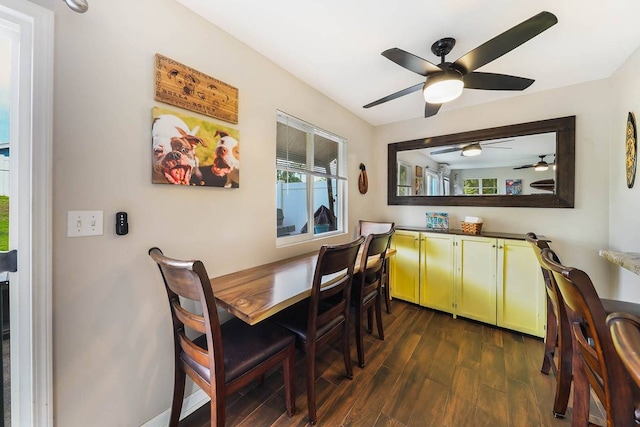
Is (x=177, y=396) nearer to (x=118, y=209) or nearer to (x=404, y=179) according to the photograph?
(x=118, y=209)

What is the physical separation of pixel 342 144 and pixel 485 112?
1717 millimetres

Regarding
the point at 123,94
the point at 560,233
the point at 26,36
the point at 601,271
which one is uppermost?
the point at 26,36

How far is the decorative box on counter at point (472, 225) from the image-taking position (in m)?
2.68

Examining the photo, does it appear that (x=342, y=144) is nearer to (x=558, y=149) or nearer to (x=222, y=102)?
(x=222, y=102)

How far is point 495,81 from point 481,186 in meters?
1.41

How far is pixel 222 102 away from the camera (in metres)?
1.64

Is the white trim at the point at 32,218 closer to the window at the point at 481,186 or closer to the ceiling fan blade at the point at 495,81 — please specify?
the ceiling fan blade at the point at 495,81

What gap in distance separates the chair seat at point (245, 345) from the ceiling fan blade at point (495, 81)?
2.14 m

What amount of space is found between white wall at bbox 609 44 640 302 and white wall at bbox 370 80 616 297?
69mm

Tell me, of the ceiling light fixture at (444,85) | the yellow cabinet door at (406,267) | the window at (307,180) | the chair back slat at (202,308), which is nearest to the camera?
the chair back slat at (202,308)

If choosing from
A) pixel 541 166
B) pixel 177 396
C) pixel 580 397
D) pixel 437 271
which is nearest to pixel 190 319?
pixel 177 396

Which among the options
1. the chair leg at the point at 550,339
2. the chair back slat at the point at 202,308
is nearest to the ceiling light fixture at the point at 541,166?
the chair leg at the point at 550,339

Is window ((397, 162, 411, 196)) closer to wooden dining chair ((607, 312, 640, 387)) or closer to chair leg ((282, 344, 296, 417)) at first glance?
chair leg ((282, 344, 296, 417))

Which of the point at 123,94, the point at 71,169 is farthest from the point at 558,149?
the point at 71,169
